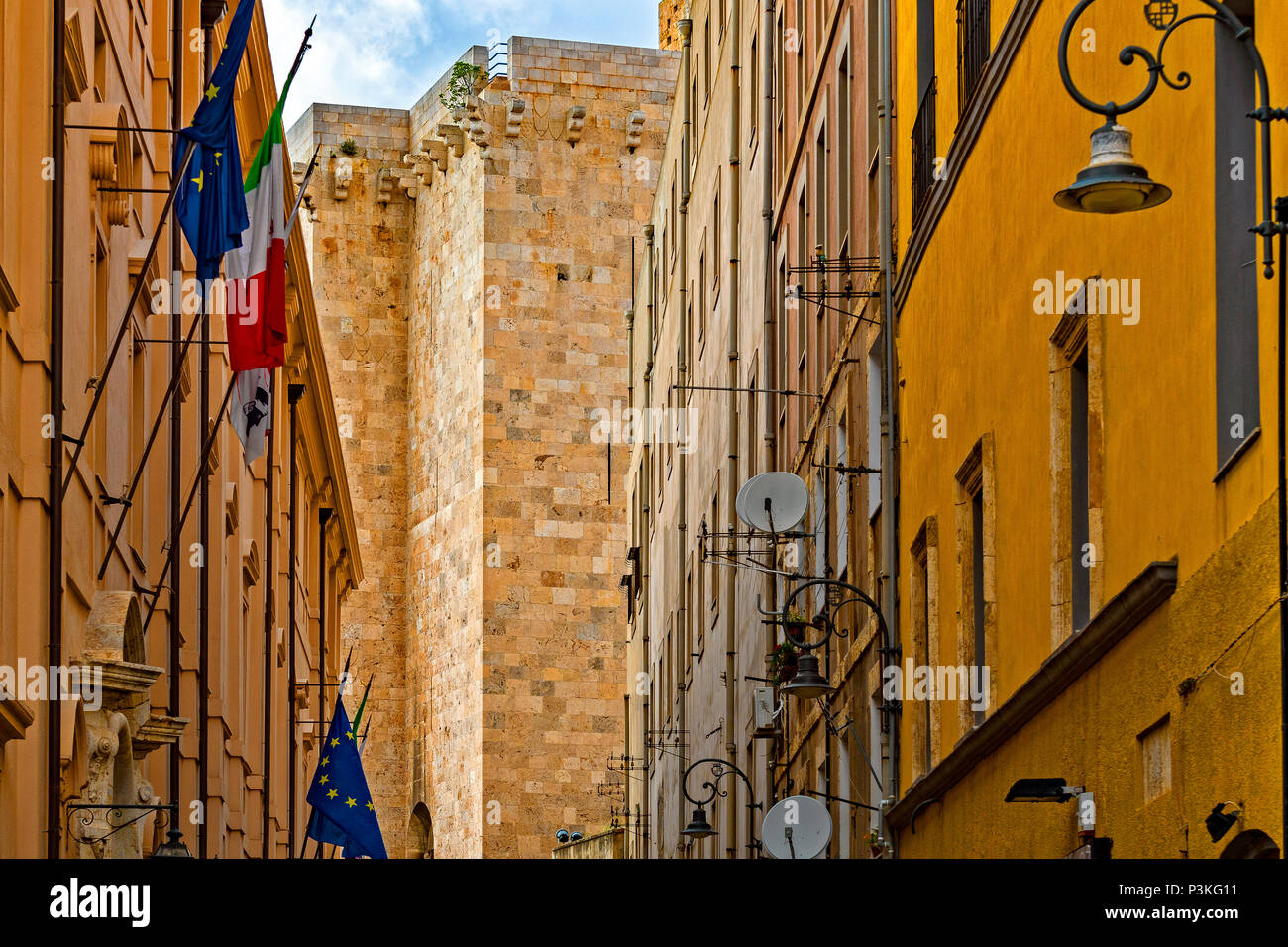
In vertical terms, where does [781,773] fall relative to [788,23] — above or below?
below

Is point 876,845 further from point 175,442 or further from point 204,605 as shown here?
point 204,605

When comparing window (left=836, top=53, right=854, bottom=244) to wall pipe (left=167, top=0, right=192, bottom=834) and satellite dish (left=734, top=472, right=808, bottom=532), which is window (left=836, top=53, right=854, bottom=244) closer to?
satellite dish (left=734, top=472, right=808, bottom=532)

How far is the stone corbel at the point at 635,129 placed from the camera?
63.9m

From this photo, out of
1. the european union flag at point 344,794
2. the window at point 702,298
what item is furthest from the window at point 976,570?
the window at point 702,298

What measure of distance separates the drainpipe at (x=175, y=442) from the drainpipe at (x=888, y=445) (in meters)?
6.49

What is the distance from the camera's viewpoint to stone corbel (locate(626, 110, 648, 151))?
210 ft

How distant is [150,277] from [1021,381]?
36.7 ft

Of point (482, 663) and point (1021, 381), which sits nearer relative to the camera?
Result: point (1021, 381)

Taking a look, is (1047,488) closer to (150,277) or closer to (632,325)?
(150,277)

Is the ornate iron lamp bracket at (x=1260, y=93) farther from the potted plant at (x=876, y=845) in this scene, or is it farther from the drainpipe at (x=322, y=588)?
the drainpipe at (x=322, y=588)

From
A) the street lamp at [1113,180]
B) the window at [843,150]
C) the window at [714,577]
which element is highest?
the window at [843,150]

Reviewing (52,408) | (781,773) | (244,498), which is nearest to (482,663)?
(244,498)

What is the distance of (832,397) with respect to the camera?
23.0m
